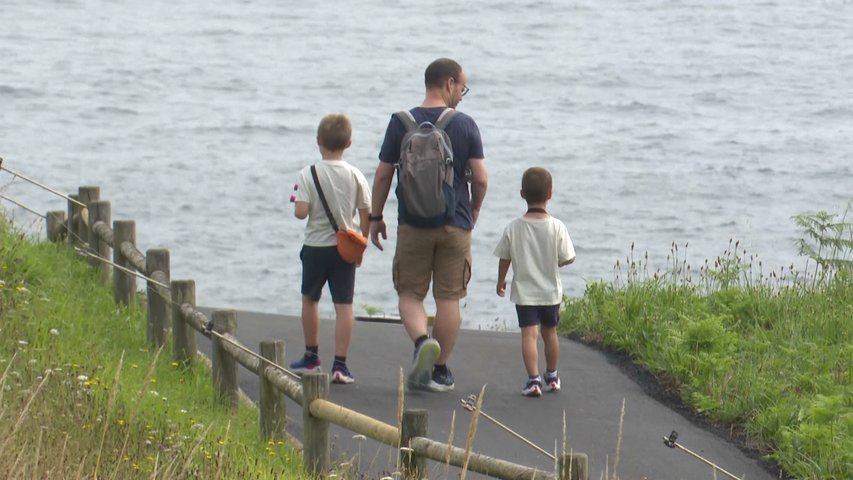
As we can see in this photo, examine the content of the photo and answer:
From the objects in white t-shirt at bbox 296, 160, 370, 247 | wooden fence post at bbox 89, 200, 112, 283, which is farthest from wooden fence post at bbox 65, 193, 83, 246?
white t-shirt at bbox 296, 160, 370, 247

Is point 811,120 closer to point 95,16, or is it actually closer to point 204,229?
point 204,229

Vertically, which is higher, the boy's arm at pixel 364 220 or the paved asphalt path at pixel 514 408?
the boy's arm at pixel 364 220

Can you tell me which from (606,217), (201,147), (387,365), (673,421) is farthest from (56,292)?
(201,147)

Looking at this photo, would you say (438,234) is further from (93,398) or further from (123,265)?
(123,265)

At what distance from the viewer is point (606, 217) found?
26547mm

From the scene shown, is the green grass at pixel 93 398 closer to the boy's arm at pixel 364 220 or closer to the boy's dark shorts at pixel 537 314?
the boy's arm at pixel 364 220

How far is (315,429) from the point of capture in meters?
7.31

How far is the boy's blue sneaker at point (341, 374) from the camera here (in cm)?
938

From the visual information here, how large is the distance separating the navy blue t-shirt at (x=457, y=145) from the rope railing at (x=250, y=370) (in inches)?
52.3

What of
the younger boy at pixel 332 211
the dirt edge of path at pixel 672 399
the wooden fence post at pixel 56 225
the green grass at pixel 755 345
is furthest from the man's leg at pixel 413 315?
Result: the wooden fence post at pixel 56 225

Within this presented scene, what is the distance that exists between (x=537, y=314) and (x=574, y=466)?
3.75m

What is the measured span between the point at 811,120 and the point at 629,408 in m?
26.7

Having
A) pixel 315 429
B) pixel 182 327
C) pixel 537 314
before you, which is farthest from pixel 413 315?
pixel 315 429

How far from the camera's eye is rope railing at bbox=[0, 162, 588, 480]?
6242 millimetres
